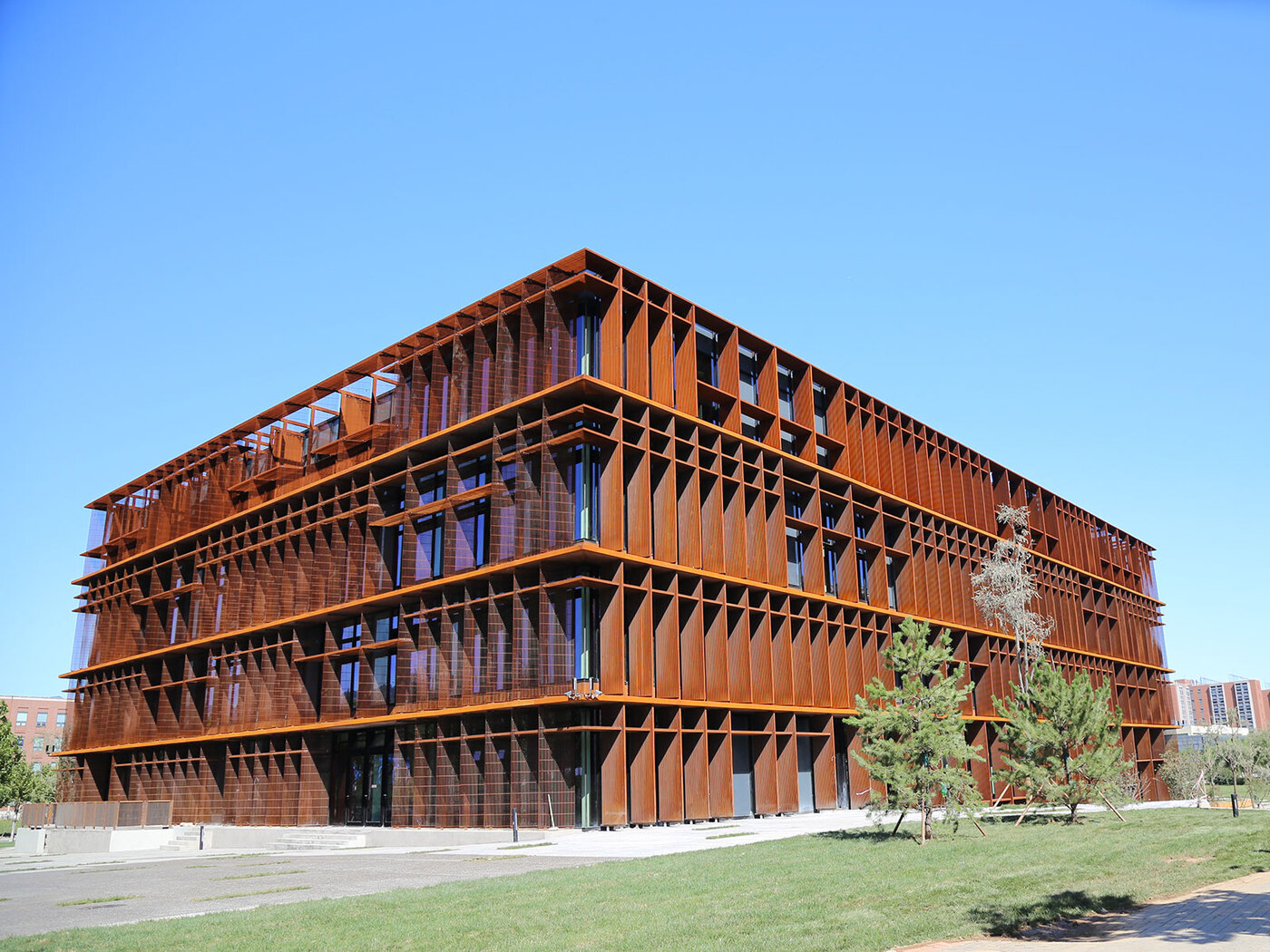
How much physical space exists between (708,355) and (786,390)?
6.30m

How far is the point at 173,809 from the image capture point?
5247 cm

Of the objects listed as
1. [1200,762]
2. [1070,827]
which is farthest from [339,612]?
[1200,762]

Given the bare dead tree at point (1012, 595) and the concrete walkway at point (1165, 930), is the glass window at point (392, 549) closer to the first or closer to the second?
the bare dead tree at point (1012, 595)

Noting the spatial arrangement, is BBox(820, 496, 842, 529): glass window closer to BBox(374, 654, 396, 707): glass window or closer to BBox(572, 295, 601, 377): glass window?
BBox(572, 295, 601, 377): glass window

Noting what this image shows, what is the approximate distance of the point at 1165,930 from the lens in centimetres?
1121

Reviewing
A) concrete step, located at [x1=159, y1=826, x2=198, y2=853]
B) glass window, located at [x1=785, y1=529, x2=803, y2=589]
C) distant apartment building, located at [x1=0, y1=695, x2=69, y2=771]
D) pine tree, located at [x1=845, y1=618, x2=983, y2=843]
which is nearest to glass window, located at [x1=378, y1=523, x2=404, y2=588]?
concrete step, located at [x1=159, y1=826, x2=198, y2=853]

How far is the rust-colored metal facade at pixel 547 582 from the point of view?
3503 cm

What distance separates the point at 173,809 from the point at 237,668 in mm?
8883

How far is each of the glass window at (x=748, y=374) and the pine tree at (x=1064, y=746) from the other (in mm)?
19015

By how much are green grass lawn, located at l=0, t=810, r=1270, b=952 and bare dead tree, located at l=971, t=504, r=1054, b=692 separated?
114 feet

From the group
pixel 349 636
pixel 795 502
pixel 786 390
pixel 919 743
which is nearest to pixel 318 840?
pixel 349 636

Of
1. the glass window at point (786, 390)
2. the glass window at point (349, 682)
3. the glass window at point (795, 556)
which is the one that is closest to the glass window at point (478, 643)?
the glass window at point (349, 682)

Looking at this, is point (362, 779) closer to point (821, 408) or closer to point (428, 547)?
point (428, 547)

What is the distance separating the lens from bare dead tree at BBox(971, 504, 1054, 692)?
180 feet
